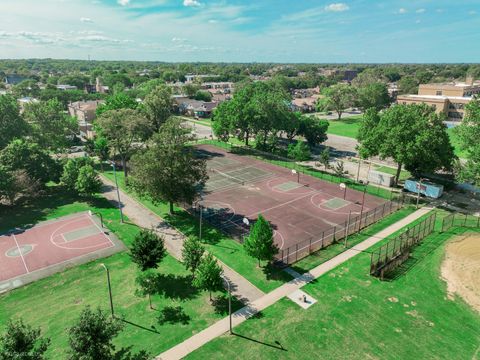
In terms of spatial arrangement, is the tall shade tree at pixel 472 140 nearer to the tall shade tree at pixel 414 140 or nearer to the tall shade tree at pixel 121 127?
the tall shade tree at pixel 414 140

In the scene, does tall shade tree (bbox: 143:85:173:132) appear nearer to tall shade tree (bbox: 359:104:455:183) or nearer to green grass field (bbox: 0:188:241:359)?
green grass field (bbox: 0:188:241:359)

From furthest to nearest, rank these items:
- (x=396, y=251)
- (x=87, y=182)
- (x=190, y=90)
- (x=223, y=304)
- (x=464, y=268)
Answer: (x=190, y=90) < (x=87, y=182) < (x=396, y=251) < (x=464, y=268) < (x=223, y=304)

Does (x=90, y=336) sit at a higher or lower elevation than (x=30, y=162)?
lower

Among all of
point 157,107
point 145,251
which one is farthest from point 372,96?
point 145,251

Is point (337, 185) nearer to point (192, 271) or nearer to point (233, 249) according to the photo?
point (233, 249)

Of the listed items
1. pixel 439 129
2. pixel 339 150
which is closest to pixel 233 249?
pixel 439 129

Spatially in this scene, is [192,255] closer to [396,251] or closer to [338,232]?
[338,232]
